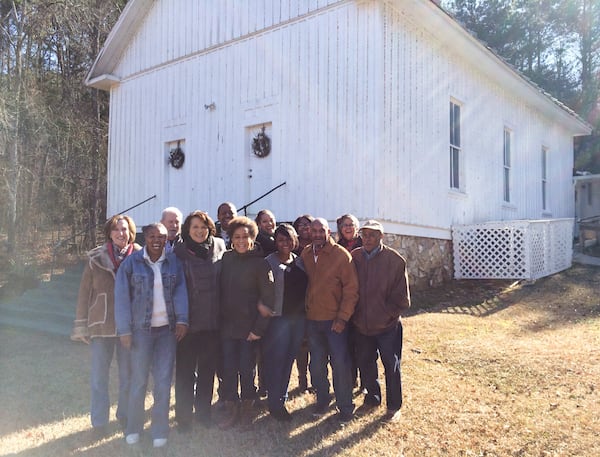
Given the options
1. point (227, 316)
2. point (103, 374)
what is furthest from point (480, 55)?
point (103, 374)

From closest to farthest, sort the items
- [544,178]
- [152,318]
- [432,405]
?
[152,318], [432,405], [544,178]

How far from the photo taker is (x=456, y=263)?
36.8 feet

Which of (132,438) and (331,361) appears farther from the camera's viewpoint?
(331,361)

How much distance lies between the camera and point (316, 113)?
9.55 m

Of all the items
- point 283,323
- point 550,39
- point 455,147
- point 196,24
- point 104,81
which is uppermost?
point 550,39

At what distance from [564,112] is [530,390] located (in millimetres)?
13233

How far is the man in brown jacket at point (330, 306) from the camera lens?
4.47m

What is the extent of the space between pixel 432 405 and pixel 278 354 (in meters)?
1.45

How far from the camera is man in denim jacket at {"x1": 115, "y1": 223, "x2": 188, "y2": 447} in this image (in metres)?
4.04

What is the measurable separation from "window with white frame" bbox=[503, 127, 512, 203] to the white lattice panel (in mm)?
2162

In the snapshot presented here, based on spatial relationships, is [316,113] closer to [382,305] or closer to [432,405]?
[382,305]

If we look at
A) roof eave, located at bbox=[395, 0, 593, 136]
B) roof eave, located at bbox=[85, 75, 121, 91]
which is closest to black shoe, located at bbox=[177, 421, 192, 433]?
roof eave, located at bbox=[395, 0, 593, 136]

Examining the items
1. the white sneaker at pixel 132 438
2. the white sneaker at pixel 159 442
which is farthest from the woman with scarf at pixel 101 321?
the white sneaker at pixel 159 442

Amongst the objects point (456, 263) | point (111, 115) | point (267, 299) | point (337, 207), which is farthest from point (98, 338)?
point (111, 115)
